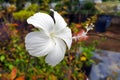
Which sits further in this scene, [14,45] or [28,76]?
[14,45]

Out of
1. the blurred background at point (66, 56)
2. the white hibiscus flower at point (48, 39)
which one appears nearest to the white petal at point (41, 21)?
the white hibiscus flower at point (48, 39)

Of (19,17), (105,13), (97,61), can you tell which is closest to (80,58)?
(97,61)

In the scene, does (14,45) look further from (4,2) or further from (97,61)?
(4,2)

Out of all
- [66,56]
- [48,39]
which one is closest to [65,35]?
[48,39]

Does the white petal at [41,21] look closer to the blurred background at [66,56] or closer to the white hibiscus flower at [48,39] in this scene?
the white hibiscus flower at [48,39]

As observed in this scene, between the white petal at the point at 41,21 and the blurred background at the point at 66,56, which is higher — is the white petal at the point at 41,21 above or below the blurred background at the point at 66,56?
above
